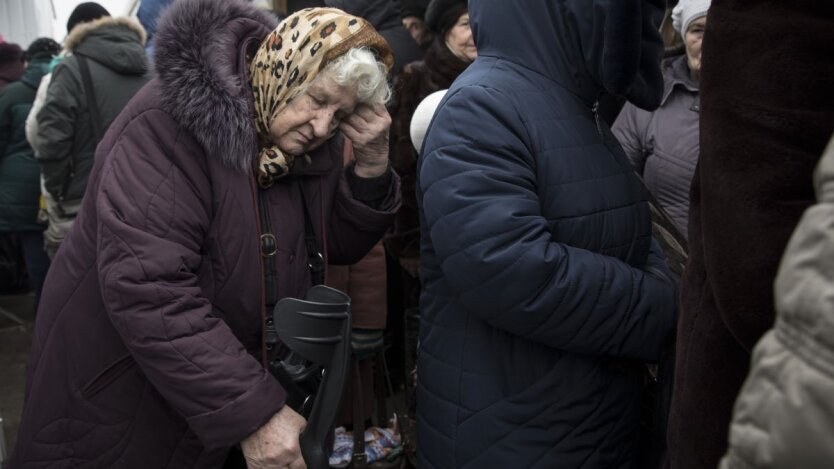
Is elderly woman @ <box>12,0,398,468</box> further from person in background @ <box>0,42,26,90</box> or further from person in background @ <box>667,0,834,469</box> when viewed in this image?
person in background @ <box>0,42,26,90</box>

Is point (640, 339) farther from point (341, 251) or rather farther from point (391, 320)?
point (391, 320)

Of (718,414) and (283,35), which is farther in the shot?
(283,35)

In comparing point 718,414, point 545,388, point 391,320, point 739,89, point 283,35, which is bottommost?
point 391,320

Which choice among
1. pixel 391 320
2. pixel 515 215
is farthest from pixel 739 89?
pixel 391 320

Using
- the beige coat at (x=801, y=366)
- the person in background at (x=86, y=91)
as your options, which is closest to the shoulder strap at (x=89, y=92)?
the person in background at (x=86, y=91)

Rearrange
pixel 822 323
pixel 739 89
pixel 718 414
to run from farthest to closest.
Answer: pixel 718 414 → pixel 739 89 → pixel 822 323

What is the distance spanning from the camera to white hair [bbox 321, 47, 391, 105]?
1653 mm

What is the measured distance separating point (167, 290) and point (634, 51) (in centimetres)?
102

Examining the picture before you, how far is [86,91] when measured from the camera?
11.5ft

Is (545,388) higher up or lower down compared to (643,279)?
lower down

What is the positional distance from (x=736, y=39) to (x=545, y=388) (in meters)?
0.87

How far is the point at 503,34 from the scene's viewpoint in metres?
1.51

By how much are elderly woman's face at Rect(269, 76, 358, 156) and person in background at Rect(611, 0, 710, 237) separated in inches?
51.6

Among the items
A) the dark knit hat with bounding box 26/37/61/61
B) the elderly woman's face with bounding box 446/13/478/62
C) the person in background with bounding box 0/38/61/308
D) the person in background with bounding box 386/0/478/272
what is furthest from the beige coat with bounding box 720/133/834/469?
the dark knit hat with bounding box 26/37/61/61
